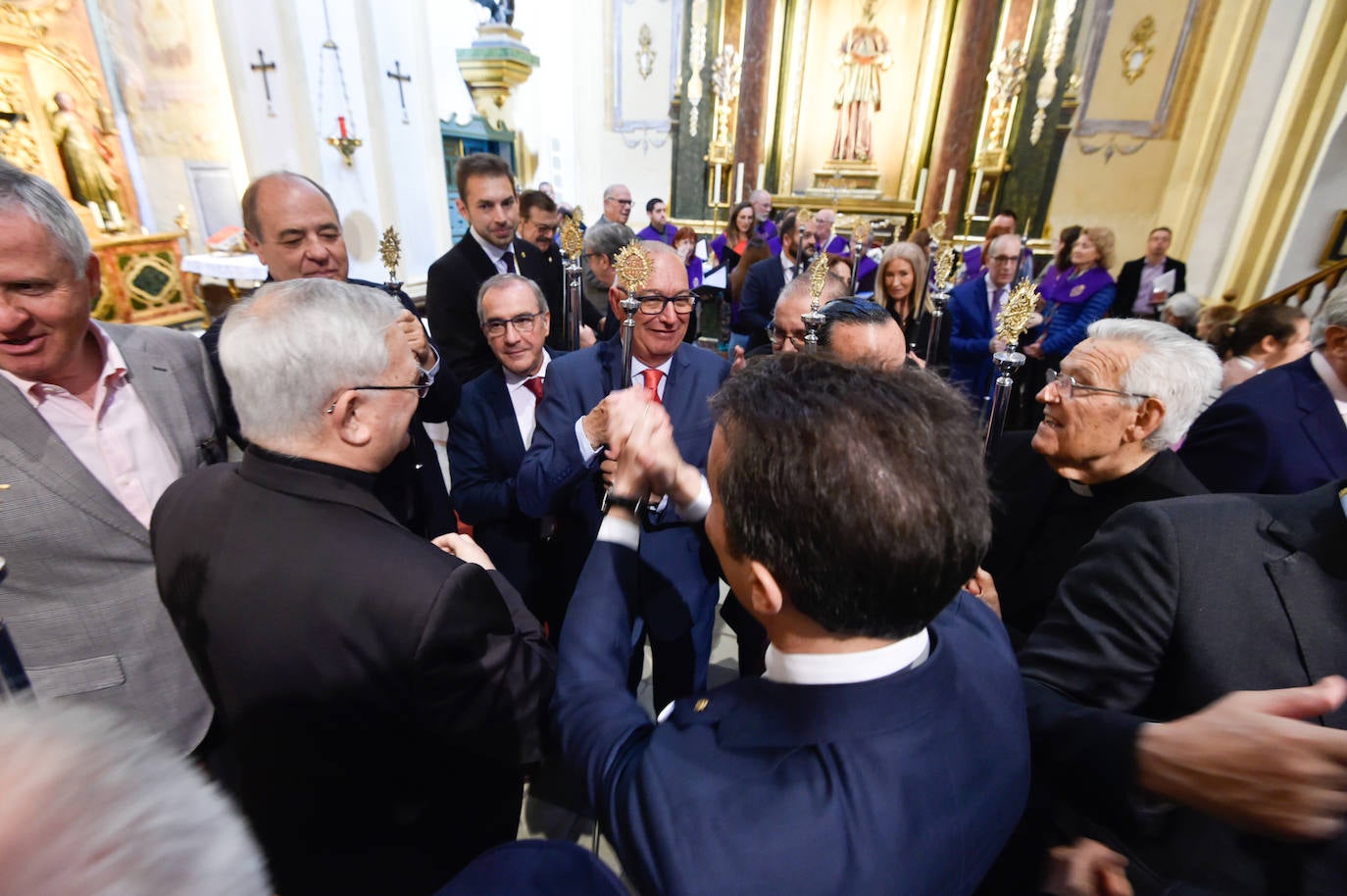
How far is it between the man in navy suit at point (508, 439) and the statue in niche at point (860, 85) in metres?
11.4

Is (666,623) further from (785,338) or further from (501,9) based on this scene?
(501,9)

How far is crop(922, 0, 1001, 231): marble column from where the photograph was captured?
378 inches

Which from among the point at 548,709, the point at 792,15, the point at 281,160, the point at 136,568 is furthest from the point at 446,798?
the point at 792,15

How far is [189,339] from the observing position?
69.8 inches

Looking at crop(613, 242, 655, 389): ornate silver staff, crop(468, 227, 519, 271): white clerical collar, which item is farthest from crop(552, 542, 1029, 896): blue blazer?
crop(468, 227, 519, 271): white clerical collar

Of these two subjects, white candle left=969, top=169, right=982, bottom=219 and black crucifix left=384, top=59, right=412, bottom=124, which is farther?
white candle left=969, top=169, right=982, bottom=219

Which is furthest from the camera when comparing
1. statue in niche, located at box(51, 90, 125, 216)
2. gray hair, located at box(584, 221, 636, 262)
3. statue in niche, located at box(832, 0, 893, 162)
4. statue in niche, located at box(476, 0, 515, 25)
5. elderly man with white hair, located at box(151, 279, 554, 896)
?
statue in niche, located at box(832, 0, 893, 162)

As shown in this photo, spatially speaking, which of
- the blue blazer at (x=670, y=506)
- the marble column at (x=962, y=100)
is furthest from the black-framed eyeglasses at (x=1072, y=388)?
the marble column at (x=962, y=100)

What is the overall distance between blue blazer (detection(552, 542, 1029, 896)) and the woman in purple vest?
176 inches

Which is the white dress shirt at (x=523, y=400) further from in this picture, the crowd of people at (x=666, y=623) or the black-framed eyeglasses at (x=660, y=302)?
the black-framed eyeglasses at (x=660, y=302)

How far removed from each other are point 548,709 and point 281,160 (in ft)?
24.9

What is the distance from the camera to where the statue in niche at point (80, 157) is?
7.14 meters

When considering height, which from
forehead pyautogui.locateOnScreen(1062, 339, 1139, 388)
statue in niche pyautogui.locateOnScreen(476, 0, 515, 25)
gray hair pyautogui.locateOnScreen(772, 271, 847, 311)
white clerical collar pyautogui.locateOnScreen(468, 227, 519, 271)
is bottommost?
forehead pyautogui.locateOnScreen(1062, 339, 1139, 388)

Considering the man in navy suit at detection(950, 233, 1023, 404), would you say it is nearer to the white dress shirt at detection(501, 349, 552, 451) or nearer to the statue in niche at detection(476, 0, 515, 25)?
the white dress shirt at detection(501, 349, 552, 451)
